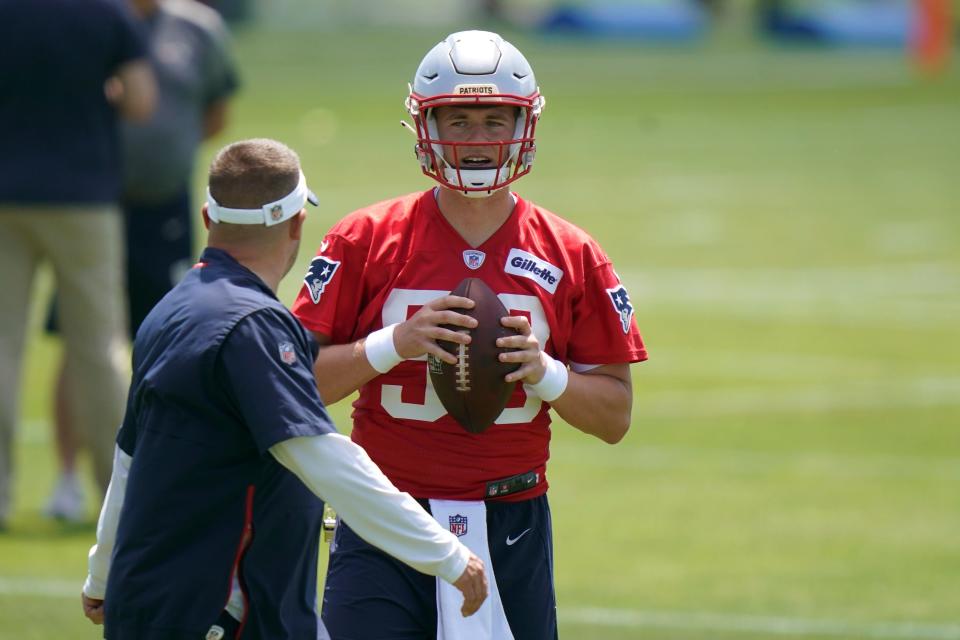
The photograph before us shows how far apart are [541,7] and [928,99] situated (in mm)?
19696

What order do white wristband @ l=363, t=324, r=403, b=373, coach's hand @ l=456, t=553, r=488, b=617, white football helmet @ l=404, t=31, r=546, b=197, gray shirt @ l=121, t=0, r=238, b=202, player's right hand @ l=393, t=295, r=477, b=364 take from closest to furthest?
coach's hand @ l=456, t=553, r=488, b=617
player's right hand @ l=393, t=295, r=477, b=364
white wristband @ l=363, t=324, r=403, b=373
white football helmet @ l=404, t=31, r=546, b=197
gray shirt @ l=121, t=0, r=238, b=202

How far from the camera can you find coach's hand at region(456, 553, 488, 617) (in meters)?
4.37

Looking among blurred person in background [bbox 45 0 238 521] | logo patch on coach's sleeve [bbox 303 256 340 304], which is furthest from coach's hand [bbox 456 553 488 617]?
blurred person in background [bbox 45 0 238 521]

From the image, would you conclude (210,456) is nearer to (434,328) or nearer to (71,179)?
(434,328)

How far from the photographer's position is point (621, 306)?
5.07m

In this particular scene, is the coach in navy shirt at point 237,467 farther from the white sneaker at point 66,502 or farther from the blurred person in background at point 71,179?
the white sneaker at point 66,502

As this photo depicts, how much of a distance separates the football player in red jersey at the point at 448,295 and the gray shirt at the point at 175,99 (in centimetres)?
501

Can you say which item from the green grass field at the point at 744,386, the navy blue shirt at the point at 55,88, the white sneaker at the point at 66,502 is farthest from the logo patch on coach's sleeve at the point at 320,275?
the white sneaker at the point at 66,502

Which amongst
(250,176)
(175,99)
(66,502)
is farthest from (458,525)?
(175,99)

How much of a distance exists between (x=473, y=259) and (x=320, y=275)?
16.3 inches

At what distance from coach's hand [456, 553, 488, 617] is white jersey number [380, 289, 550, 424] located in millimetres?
697

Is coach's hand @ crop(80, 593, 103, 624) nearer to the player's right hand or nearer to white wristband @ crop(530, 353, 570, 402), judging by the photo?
the player's right hand

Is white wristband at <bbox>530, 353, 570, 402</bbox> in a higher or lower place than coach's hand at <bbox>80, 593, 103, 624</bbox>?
higher

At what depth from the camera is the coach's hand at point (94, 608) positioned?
471 cm
